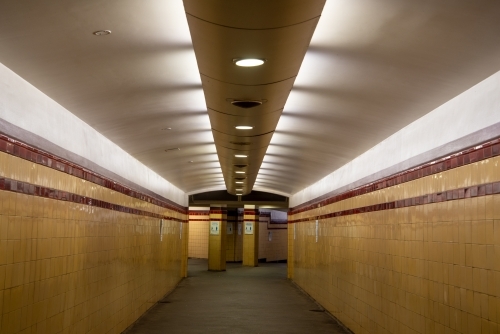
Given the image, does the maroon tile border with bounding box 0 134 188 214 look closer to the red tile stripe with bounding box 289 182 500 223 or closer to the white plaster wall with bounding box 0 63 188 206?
the white plaster wall with bounding box 0 63 188 206

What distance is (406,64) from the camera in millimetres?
5016

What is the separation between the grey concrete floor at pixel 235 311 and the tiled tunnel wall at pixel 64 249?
2.70 ft

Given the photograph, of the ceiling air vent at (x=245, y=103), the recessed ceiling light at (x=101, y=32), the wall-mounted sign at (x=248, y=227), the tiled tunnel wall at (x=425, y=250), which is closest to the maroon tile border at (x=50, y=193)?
the recessed ceiling light at (x=101, y=32)

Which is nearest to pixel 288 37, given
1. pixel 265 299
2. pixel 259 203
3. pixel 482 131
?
pixel 482 131

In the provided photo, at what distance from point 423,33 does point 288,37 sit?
113 centimetres

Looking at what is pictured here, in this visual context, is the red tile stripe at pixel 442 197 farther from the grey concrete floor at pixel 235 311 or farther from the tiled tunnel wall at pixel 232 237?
the tiled tunnel wall at pixel 232 237

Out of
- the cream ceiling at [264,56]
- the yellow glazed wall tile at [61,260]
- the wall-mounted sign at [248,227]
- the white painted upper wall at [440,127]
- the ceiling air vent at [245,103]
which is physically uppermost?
the cream ceiling at [264,56]

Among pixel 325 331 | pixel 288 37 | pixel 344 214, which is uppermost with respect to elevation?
pixel 288 37

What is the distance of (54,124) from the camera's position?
6.27 m

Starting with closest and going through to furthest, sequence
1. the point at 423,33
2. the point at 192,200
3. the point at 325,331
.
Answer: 1. the point at 423,33
2. the point at 325,331
3. the point at 192,200

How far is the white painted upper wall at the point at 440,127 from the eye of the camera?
4.98m

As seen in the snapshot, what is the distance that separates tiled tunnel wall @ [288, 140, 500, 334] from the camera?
16.2 ft

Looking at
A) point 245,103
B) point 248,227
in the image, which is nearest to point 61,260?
point 245,103

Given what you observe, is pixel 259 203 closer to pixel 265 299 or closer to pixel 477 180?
pixel 265 299
